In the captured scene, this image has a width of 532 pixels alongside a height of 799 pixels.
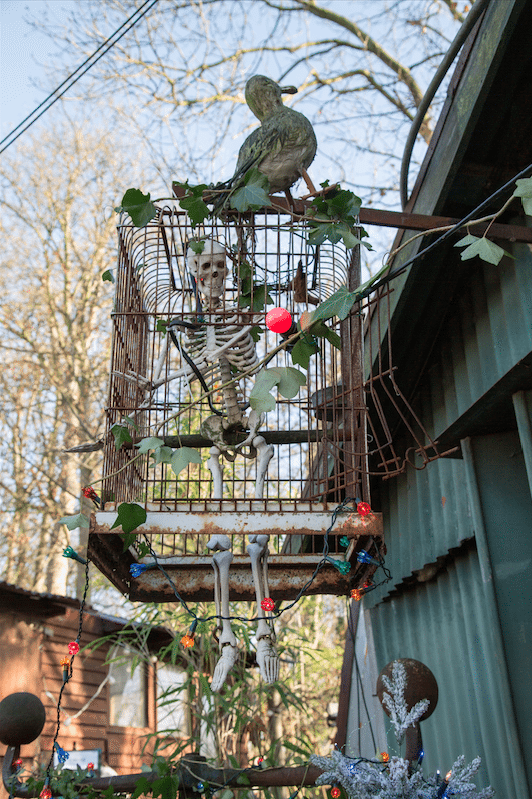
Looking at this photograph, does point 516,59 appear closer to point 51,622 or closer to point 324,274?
point 324,274

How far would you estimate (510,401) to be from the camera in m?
3.29

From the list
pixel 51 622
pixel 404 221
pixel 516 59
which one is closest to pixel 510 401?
pixel 404 221

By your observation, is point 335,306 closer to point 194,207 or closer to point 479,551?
point 194,207

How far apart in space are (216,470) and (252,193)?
1113mm

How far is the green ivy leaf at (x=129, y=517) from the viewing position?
2346 mm

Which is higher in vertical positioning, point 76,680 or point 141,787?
point 76,680

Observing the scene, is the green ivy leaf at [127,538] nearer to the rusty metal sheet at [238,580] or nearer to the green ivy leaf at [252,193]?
the rusty metal sheet at [238,580]

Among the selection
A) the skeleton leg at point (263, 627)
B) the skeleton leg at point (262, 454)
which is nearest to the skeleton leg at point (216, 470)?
the skeleton leg at point (262, 454)

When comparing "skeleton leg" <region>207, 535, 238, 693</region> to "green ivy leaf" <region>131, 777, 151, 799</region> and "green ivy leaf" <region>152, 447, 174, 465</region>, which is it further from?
"green ivy leaf" <region>131, 777, 151, 799</region>

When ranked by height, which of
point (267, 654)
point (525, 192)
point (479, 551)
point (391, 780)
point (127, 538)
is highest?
point (525, 192)

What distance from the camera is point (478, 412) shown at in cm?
339

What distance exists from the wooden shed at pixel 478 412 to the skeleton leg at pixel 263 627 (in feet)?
3.83

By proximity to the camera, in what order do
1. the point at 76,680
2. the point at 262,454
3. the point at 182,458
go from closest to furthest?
the point at 182,458
the point at 262,454
the point at 76,680

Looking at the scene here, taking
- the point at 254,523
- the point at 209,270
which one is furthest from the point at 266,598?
the point at 209,270
